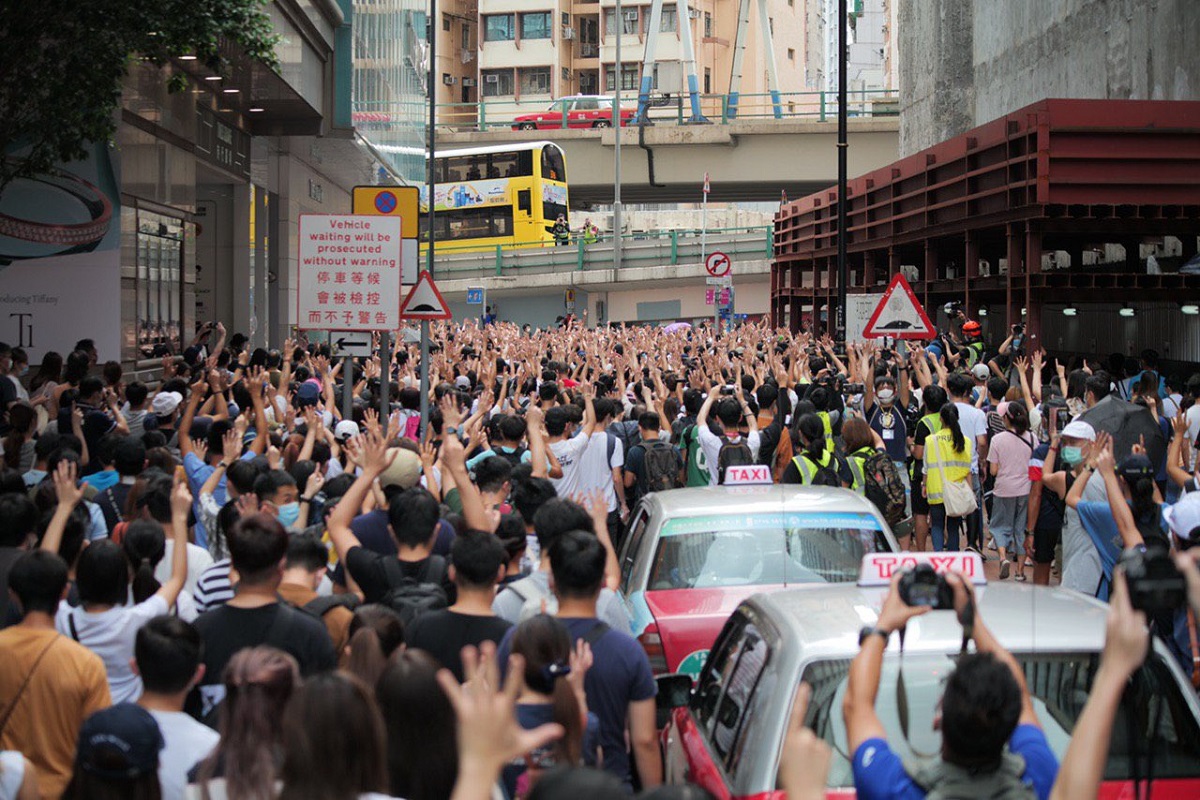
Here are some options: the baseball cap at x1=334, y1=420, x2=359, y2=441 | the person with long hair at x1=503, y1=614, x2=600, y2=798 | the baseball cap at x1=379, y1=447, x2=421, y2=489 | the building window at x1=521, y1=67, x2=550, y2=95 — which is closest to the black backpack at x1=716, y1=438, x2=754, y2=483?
the baseball cap at x1=334, y1=420, x2=359, y2=441

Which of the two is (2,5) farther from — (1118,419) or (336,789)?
(336,789)

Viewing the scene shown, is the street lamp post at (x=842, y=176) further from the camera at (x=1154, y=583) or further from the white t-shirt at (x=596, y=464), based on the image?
the camera at (x=1154, y=583)

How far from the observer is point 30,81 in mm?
11867

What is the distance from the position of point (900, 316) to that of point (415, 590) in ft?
35.6

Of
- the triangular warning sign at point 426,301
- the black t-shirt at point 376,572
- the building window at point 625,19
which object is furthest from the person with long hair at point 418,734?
the building window at point 625,19

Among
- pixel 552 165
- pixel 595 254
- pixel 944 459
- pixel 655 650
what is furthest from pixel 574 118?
pixel 655 650

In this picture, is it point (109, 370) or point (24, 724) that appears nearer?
point (24, 724)

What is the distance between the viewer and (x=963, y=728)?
3488mm

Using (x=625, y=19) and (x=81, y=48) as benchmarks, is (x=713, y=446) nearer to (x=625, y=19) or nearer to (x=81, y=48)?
(x=81, y=48)

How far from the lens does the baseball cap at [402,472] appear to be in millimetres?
7727

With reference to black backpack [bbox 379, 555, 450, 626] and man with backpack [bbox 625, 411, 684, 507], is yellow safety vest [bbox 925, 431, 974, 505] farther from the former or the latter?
black backpack [bbox 379, 555, 450, 626]

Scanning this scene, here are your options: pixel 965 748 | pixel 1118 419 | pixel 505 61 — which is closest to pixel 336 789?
pixel 965 748

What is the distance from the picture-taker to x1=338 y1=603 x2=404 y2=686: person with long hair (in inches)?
171

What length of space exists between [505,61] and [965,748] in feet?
300
